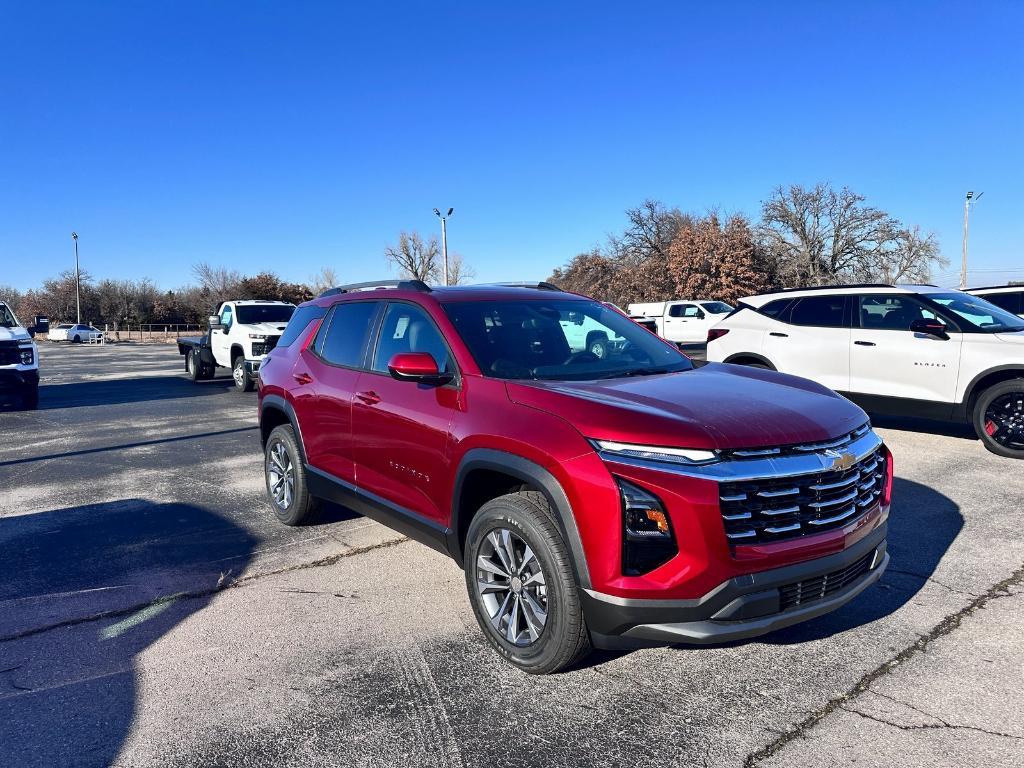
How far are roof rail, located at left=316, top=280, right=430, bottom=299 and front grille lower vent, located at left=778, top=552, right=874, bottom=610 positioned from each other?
260cm

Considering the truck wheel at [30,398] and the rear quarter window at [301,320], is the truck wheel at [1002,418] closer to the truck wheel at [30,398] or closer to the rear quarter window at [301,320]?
the rear quarter window at [301,320]

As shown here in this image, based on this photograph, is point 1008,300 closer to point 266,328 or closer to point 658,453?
point 658,453

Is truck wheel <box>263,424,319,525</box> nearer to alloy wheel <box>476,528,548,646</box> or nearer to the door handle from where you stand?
the door handle

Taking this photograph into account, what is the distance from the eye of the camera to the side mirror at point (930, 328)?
7.62m

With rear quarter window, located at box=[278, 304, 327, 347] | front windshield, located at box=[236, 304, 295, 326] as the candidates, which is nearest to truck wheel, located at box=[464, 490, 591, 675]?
rear quarter window, located at box=[278, 304, 327, 347]

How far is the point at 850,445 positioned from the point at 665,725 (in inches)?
56.8

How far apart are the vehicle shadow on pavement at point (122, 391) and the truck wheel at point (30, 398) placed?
0.18 meters

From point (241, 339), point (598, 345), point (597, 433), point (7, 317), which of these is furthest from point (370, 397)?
point (7, 317)

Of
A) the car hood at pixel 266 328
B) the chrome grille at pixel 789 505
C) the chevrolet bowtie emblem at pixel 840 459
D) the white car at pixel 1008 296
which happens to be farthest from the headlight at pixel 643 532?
the car hood at pixel 266 328

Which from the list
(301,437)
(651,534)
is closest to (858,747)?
(651,534)

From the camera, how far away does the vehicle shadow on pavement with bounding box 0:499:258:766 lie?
2.89 m

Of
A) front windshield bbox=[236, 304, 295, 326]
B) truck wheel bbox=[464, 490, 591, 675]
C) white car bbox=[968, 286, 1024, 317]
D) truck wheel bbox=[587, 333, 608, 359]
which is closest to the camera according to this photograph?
truck wheel bbox=[464, 490, 591, 675]

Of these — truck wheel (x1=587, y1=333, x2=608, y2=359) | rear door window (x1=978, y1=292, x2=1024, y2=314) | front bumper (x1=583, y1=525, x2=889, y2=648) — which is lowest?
front bumper (x1=583, y1=525, x2=889, y2=648)

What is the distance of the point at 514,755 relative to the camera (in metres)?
2.68
